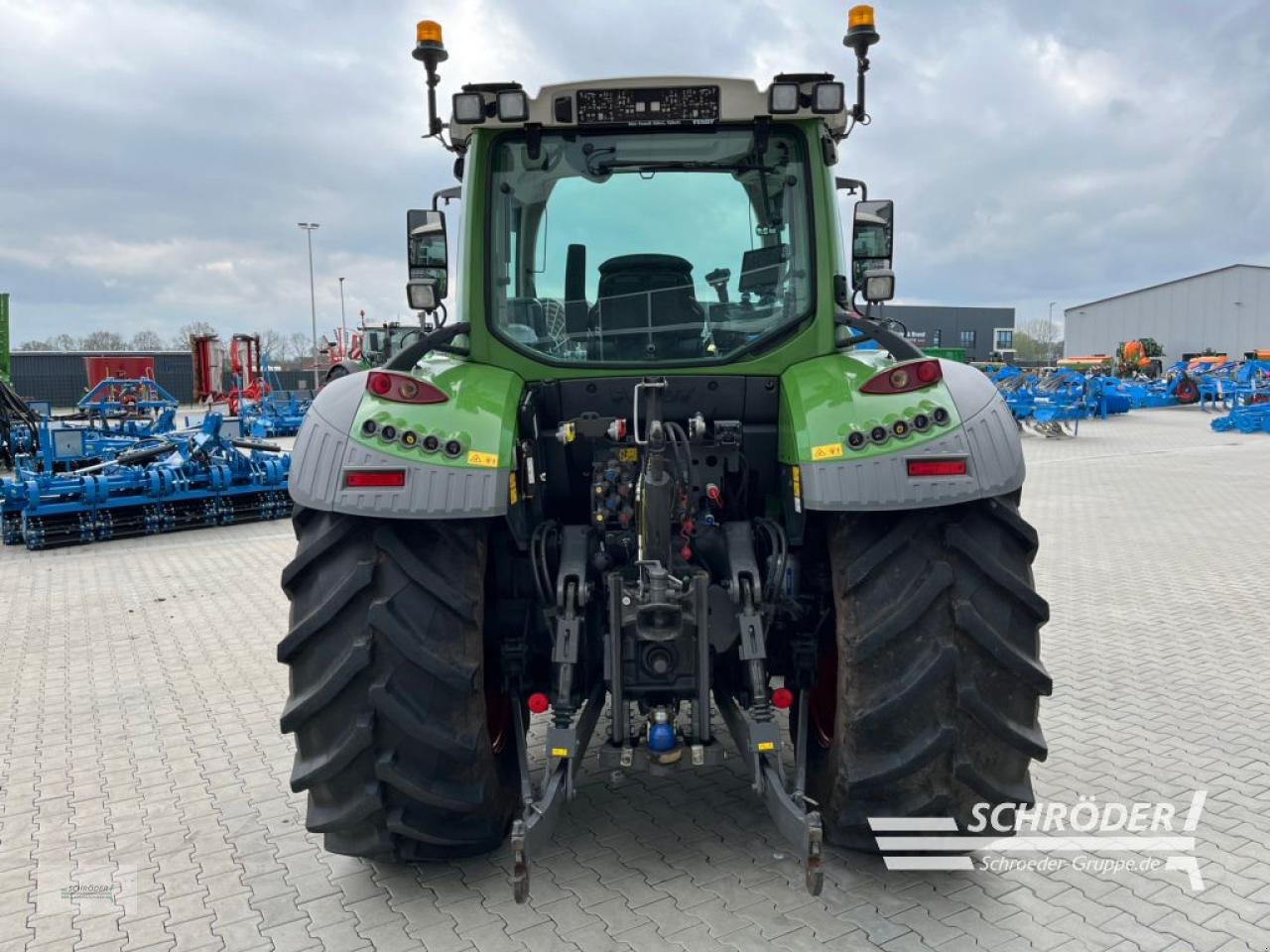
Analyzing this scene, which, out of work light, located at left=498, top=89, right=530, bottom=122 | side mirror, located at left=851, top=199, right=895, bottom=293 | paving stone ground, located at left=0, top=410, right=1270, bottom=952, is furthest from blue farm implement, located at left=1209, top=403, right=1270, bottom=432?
work light, located at left=498, top=89, right=530, bottom=122

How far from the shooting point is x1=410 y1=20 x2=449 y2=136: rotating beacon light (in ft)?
12.5

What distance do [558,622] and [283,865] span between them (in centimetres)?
146

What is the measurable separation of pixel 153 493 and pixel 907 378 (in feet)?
34.3

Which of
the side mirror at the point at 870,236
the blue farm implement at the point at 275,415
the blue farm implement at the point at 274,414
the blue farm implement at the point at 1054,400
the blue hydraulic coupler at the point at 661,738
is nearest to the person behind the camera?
the blue hydraulic coupler at the point at 661,738

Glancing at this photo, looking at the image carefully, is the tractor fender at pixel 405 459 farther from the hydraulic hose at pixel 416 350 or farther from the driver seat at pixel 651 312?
the driver seat at pixel 651 312

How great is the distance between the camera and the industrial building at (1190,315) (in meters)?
55.6

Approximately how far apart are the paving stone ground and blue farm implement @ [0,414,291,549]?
12.8ft

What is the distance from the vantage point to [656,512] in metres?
3.09

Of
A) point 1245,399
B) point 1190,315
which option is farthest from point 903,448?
point 1190,315

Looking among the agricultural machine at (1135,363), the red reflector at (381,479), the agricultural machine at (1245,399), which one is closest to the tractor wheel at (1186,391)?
the agricultural machine at (1245,399)

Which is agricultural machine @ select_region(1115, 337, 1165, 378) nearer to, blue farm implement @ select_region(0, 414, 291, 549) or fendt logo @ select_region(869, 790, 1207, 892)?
blue farm implement @ select_region(0, 414, 291, 549)

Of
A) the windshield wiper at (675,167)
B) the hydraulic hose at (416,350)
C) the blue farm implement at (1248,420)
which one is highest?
the windshield wiper at (675,167)

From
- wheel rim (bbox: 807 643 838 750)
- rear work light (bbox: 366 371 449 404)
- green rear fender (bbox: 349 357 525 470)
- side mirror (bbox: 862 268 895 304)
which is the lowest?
wheel rim (bbox: 807 643 838 750)

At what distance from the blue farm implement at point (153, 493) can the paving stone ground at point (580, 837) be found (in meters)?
3.91
